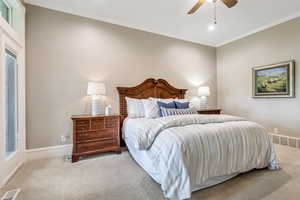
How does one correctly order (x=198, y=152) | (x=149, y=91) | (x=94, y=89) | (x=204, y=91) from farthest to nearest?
(x=204, y=91)
(x=149, y=91)
(x=94, y=89)
(x=198, y=152)

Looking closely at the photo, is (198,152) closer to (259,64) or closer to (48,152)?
(48,152)

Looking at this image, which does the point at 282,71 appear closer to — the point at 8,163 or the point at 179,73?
the point at 179,73

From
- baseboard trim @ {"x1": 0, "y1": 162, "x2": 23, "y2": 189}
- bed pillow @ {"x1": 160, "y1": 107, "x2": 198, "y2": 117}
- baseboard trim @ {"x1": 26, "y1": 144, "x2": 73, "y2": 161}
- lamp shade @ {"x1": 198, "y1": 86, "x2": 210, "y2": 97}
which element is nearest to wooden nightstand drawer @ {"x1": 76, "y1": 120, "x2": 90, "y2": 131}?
baseboard trim @ {"x1": 26, "y1": 144, "x2": 73, "y2": 161}

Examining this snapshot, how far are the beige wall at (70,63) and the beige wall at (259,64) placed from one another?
7.34 ft

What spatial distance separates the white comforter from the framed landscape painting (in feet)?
6.39

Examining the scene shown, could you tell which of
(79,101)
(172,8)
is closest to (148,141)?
(79,101)

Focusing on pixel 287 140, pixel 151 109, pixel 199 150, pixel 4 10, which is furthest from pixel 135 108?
pixel 287 140

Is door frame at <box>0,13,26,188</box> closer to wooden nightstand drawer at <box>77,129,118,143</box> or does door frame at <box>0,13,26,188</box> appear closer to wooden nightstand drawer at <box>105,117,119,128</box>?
wooden nightstand drawer at <box>77,129,118,143</box>

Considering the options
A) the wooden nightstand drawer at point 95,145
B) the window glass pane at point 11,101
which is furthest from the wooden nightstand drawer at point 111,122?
the window glass pane at point 11,101

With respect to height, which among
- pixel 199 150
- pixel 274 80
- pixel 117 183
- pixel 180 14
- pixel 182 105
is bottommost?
pixel 117 183

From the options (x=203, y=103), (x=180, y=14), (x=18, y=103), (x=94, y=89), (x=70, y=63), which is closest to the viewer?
(x=18, y=103)

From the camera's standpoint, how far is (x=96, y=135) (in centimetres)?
293

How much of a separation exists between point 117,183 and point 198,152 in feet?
3.76

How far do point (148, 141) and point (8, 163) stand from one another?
78.9 inches
